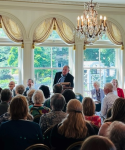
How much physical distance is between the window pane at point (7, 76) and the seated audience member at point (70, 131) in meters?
4.71

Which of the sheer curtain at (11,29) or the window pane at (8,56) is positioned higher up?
the sheer curtain at (11,29)

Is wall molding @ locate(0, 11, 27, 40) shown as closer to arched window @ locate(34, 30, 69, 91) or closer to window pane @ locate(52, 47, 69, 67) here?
arched window @ locate(34, 30, 69, 91)

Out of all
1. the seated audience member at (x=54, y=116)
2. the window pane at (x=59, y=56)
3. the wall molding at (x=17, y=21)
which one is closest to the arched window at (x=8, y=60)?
the wall molding at (x=17, y=21)

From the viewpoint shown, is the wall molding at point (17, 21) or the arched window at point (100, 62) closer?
the wall molding at point (17, 21)

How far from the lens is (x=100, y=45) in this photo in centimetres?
718

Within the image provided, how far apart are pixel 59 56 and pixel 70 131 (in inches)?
196

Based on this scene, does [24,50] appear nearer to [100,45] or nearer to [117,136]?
[100,45]

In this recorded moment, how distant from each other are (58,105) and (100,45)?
15.8 feet

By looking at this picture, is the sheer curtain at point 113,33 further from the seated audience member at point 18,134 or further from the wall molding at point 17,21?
the seated audience member at point 18,134

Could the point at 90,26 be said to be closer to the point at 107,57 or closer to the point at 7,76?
the point at 107,57

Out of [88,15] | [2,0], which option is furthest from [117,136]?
[2,0]

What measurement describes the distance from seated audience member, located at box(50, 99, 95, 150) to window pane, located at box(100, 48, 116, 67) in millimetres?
5236

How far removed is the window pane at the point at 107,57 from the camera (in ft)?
23.9

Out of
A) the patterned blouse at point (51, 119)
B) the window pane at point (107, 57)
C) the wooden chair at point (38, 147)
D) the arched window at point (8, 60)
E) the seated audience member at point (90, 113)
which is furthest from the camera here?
the window pane at point (107, 57)
